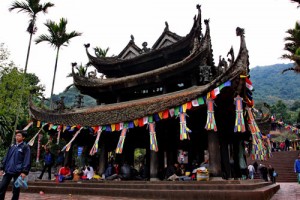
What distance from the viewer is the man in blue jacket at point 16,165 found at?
595cm

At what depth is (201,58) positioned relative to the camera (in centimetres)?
1273

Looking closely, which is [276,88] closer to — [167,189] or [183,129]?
[183,129]

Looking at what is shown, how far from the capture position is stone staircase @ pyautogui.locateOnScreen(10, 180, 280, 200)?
785cm

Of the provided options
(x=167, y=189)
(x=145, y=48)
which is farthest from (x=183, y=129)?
(x=145, y=48)

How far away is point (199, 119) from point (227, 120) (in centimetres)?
127

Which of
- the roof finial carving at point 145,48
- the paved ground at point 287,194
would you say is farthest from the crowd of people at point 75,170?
the roof finial carving at point 145,48

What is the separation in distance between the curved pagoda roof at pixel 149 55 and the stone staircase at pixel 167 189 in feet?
25.1

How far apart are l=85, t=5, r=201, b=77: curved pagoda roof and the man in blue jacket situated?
10.5 meters

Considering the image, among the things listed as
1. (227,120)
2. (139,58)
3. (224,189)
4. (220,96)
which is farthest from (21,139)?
(139,58)

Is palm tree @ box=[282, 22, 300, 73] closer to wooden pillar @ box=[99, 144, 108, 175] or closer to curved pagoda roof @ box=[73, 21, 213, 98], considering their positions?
curved pagoda roof @ box=[73, 21, 213, 98]

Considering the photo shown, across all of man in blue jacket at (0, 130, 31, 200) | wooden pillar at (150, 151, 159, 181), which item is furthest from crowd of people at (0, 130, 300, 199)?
wooden pillar at (150, 151, 159, 181)

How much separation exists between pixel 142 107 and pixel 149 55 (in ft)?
14.3

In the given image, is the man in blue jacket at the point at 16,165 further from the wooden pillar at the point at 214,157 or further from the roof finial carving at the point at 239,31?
the roof finial carving at the point at 239,31

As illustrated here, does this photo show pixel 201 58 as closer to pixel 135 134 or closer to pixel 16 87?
pixel 135 134
